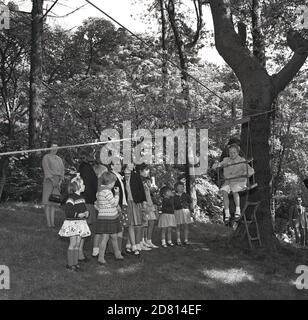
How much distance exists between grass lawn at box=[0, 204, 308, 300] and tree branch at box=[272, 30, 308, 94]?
149 inches

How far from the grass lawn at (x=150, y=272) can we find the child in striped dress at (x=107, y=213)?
42cm

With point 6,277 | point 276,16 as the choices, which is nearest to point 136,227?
point 6,277

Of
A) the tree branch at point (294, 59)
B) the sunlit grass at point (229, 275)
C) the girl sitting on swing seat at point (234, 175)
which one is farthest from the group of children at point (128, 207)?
the tree branch at point (294, 59)

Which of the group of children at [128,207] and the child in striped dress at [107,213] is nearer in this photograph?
the group of children at [128,207]

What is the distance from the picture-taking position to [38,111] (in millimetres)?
15594

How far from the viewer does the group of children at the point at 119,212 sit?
7.08 meters

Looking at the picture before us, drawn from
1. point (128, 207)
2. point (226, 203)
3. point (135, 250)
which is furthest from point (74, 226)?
point (226, 203)

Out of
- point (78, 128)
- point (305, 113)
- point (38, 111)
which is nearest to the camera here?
point (38, 111)

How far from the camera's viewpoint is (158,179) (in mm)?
16266

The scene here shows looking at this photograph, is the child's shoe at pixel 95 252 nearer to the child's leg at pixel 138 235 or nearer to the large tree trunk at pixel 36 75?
the child's leg at pixel 138 235

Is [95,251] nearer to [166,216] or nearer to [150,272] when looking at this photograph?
[150,272]

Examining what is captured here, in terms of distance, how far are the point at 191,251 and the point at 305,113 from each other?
14.7m

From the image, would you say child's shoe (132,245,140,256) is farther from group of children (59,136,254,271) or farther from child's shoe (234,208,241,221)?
child's shoe (234,208,241,221)
